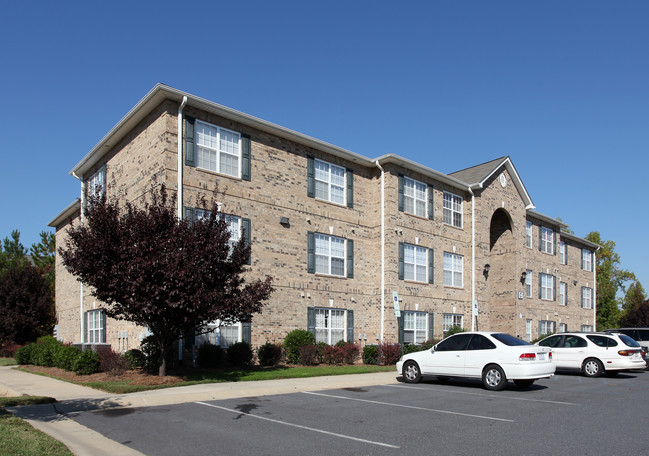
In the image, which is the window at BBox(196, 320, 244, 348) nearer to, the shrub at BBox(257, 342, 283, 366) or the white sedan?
the shrub at BBox(257, 342, 283, 366)

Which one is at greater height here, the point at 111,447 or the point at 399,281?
the point at 399,281

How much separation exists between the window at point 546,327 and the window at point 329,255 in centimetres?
1879

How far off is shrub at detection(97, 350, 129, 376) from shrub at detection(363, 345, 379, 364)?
392 inches

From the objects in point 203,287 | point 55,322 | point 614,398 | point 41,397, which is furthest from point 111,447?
point 55,322

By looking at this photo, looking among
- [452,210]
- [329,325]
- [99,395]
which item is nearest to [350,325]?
[329,325]

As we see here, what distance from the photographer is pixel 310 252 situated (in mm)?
23219

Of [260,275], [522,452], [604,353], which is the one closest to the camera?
[522,452]

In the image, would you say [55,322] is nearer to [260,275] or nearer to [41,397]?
[260,275]

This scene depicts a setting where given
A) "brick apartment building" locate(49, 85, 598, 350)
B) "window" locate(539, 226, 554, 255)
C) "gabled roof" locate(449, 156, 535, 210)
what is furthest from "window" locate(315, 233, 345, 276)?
"window" locate(539, 226, 554, 255)

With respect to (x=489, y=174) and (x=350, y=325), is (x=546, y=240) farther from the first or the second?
(x=350, y=325)

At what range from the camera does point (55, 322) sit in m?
32.2

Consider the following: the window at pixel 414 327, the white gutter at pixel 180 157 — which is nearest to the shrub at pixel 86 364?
the white gutter at pixel 180 157

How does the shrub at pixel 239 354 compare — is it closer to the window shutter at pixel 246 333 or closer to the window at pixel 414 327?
the window shutter at pixel 246 333

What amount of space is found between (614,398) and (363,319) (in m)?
12.7
